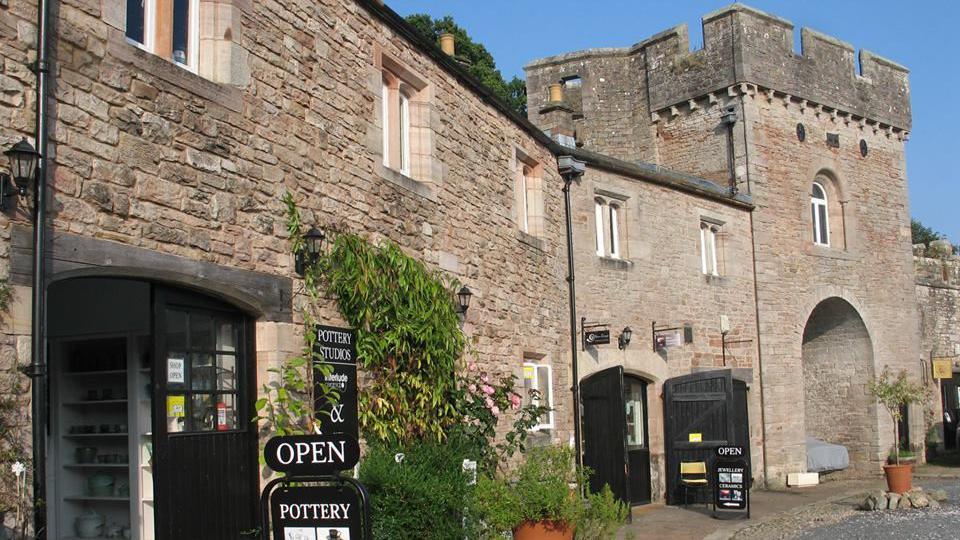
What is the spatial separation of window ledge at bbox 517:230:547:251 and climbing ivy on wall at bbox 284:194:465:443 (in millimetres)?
2573

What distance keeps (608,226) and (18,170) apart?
10713 mm

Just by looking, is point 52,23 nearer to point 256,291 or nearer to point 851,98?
point 256,291

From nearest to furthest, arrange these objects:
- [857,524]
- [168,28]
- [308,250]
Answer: [168,28] → [308,250] → [857,524]

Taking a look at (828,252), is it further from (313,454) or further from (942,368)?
(313,454)

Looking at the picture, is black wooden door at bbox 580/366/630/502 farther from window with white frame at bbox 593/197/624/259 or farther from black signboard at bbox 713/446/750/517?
window with white frame at bbox 593/197/624/259

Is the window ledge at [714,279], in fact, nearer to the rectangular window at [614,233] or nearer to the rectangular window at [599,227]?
the rectangular window at [614,233]

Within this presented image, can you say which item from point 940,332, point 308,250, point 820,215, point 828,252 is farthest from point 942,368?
point 308,250

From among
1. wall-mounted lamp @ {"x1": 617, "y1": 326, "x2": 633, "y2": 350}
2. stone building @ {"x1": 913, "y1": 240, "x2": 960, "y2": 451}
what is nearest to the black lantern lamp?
wall-mounted lamp @ {"x1": 617, "y1": 326, "x2": 633, "y2": 350}

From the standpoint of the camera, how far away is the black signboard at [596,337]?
13.5 meters

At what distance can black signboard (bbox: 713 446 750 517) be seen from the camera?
13.1 metres

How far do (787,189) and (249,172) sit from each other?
45.5ft

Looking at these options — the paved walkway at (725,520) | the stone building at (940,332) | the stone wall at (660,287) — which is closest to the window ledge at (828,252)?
the stone wall at (660,287)

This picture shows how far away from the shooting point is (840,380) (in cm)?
2081

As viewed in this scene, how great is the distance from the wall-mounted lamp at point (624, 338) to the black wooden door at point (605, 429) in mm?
601
